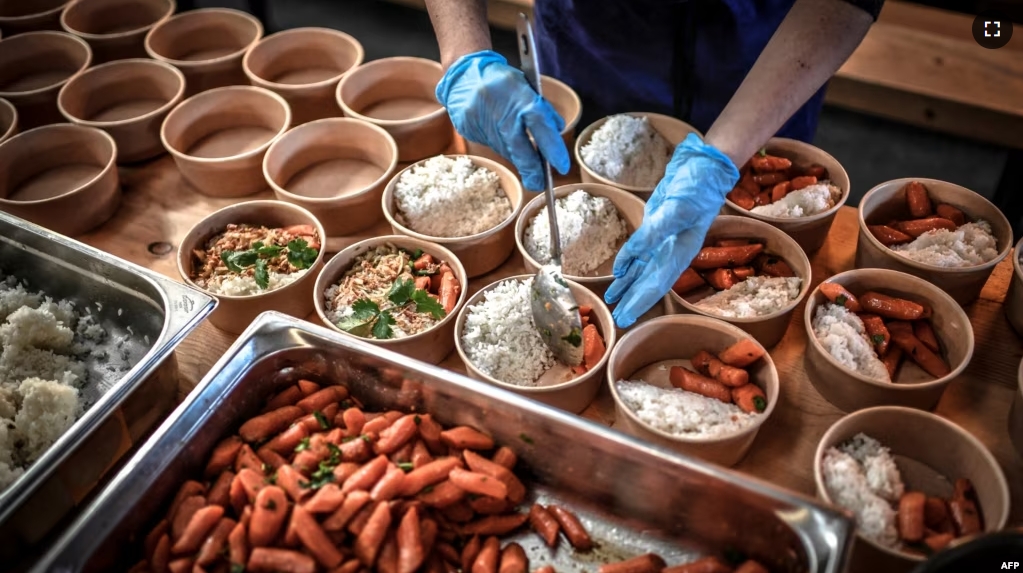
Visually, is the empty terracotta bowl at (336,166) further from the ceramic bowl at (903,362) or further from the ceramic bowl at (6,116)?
the ceramic bowl at (903,362)

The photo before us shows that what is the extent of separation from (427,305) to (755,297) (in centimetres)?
90

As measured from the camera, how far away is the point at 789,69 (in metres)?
2.13

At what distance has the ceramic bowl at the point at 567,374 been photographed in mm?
1883

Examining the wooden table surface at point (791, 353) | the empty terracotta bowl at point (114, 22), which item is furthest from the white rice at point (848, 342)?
the empty terracotta bowl at point (114, 22)

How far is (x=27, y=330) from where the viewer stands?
2.17m

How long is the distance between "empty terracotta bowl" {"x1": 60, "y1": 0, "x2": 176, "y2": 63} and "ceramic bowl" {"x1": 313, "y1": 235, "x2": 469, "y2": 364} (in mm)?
1717

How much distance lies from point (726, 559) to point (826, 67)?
52.6 inches

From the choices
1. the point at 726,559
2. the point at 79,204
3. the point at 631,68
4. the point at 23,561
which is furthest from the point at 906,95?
the point at 23,561

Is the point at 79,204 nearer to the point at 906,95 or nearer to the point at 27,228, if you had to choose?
the point at 27,228

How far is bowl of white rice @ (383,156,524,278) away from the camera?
2354mm

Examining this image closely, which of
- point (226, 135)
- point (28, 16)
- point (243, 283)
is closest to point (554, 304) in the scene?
point (243, 283)

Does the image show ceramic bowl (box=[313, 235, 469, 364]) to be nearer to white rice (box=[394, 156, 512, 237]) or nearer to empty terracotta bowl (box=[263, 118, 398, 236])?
white rice (box=[394, 156, 512, 237])

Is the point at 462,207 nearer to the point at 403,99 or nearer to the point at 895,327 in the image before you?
the point at 403,99

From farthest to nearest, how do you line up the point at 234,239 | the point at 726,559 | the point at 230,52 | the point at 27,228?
the point at 230,52 → the point at 234,239 → the point at 27,228 → the point at 726,559
